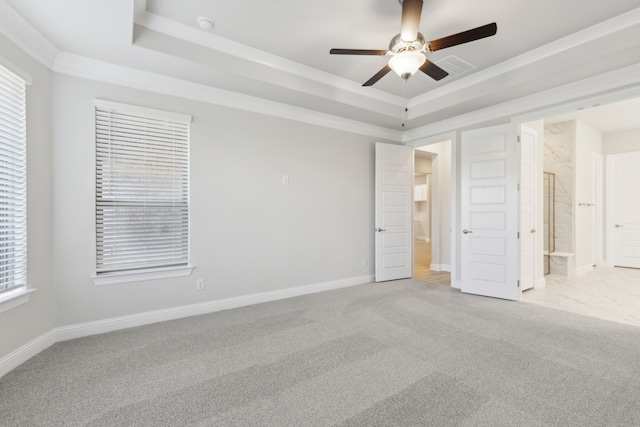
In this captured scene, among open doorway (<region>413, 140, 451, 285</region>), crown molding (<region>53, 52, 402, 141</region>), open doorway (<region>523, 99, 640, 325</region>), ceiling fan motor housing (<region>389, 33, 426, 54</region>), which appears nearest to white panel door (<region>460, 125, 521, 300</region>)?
open doorway (<region>523, 99, 640, 325</region>)

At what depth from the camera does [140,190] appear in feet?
10.5

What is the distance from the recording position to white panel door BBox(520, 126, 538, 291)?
443cm

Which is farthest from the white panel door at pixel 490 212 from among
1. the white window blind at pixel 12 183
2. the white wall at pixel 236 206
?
the white window blind at pixel 12 183

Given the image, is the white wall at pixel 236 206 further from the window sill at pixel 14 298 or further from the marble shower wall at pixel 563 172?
the marble shower wall at pixel 563 172

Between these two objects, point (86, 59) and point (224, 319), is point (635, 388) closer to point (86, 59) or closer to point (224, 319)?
point (224, 319)

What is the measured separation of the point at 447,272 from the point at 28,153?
645 cm

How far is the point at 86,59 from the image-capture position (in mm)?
2908

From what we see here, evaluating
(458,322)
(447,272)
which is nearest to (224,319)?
(458,322)

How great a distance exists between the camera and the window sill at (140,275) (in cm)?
301

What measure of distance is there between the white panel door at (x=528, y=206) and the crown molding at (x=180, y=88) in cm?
267

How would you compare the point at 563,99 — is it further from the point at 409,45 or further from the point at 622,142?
the point at 622,142

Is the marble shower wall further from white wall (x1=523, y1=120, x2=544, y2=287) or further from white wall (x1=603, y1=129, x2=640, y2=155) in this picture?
white wall (x1=603, y1=129, x2=640, y2=155)

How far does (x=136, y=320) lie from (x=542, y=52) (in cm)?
523

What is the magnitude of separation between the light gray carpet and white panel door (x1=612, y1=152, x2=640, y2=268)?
4600mm
